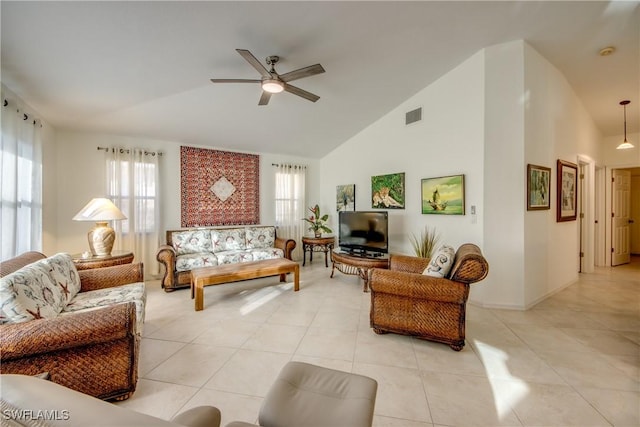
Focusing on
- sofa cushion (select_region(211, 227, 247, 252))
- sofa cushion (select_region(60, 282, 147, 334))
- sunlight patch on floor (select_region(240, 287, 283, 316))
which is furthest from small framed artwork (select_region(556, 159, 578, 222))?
sofa cushion (select_region(60, 282, 147, 334))

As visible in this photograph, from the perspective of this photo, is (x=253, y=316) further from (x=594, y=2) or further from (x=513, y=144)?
(x=594, y=2)

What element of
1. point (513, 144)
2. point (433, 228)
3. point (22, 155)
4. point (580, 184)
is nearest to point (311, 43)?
point (513, 144)

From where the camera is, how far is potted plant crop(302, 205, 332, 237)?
5.21m

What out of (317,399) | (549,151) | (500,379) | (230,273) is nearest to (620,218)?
(549,151)

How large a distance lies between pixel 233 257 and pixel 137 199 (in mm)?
1820

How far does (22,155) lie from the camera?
101 inches

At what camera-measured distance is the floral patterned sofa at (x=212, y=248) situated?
147 inches

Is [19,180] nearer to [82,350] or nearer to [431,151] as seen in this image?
[82,350]

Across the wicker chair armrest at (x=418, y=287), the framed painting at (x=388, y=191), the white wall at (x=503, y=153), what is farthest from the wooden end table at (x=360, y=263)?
the wicker chair armrest at (x=418, y=287)

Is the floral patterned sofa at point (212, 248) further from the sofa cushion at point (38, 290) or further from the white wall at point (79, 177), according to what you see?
the sofa cushion at point (38, 290)

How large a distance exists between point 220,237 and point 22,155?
257 cm

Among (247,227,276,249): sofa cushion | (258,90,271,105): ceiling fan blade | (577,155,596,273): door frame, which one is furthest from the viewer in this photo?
(247,227,276,249): sofa cushion

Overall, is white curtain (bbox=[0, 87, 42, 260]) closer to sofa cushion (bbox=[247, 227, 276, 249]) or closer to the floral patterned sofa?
the floral patterned sofa

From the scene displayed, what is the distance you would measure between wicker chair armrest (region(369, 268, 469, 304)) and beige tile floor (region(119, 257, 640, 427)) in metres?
0.49
